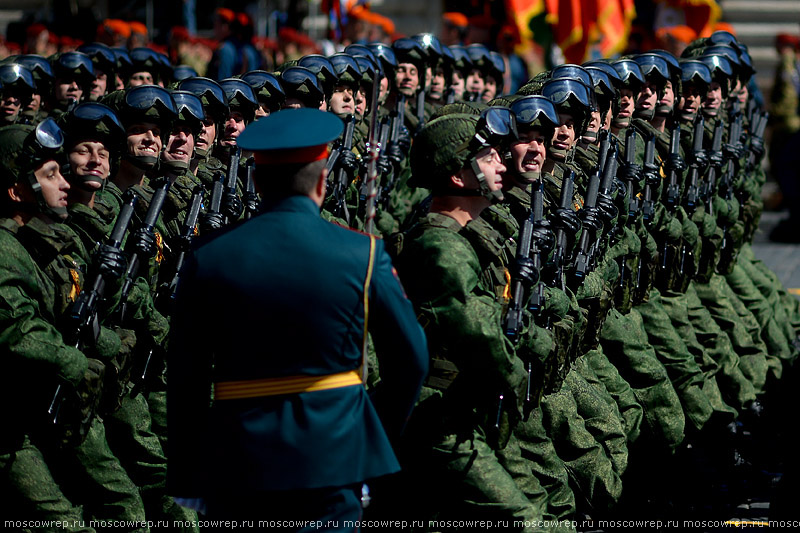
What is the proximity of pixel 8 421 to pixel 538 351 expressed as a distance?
6.53 feet

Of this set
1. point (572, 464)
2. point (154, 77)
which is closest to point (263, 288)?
point (572, 464)

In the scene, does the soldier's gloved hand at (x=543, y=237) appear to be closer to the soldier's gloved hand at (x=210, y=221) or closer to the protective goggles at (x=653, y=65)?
the soldier's gloved hand at (x=210, y=221)

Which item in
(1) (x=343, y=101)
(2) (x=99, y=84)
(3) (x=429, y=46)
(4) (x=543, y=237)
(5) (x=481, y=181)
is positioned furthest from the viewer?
(3) (x=429, y=46)

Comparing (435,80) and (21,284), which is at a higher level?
(21,284)

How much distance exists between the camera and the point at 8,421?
539cm

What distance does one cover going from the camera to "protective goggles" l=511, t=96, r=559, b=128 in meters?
6.50

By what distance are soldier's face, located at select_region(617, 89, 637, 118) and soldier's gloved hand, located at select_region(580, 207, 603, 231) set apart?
5.24 ft

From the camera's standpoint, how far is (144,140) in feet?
23.0

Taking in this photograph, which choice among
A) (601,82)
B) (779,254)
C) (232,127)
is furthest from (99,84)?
(779,254)

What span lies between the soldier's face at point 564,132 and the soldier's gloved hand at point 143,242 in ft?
6.74

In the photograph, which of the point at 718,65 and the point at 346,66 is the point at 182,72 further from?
the point at 718,65

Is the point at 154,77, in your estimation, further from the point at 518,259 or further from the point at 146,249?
the point at 518,259

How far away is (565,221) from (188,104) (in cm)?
192

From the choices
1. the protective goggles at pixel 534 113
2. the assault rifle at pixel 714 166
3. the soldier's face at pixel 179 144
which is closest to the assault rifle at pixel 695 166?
the assault rifle at pixel 714 166
